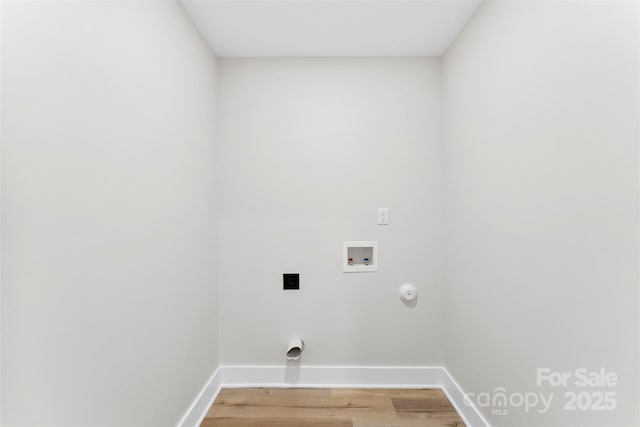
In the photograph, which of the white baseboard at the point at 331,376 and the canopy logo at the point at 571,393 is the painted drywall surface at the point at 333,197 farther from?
the canopy logo at the point at 571,393

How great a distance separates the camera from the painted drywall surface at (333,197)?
214 cm

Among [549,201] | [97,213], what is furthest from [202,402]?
[549,201]

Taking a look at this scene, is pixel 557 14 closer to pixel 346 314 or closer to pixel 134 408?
pixel 346 314

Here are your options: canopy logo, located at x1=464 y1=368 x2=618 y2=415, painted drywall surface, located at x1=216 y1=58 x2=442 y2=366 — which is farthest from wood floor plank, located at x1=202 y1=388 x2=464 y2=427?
canopy logo, located at x1=464 y1=368 x2=618 y2=415

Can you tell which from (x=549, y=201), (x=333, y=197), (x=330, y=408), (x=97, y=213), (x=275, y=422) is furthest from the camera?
(x=333, y=197)

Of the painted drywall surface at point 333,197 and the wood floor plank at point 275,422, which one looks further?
the painted drywall surface at point 333,197

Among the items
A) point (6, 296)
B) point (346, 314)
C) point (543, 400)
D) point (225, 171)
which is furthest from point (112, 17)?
point (543, 400)

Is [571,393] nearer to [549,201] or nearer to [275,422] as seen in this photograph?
[549,201]

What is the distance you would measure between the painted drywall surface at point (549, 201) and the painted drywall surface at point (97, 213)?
1570 millimetres

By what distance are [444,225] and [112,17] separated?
204 cm

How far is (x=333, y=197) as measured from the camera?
2139mm

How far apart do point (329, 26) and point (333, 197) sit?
1.03 metres

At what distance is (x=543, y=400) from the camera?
3.92 feet

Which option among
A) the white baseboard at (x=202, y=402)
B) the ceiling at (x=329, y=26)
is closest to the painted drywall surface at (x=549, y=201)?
the ceiling at (x=329, y=26)
